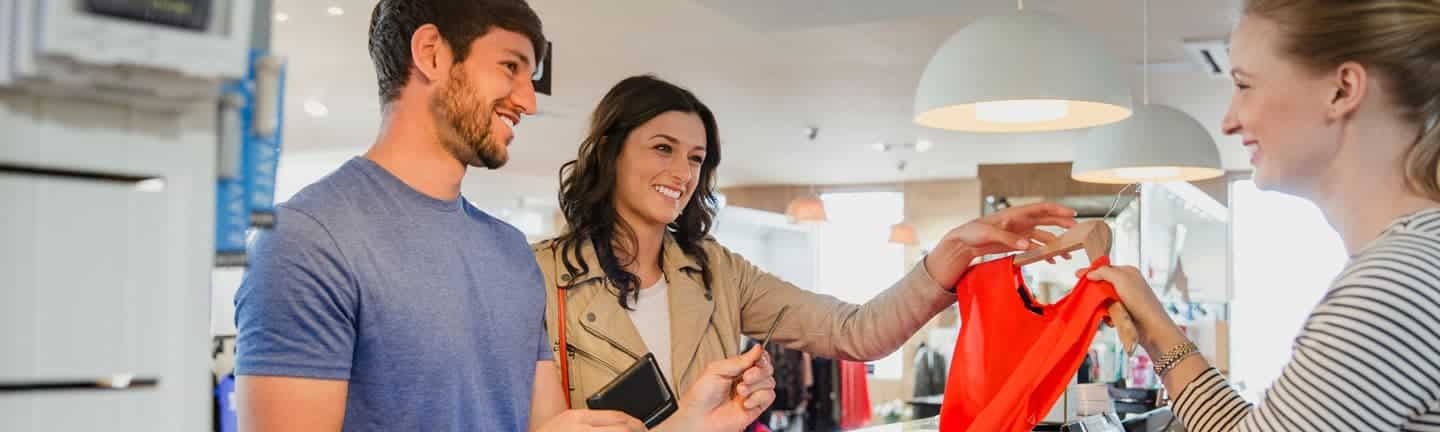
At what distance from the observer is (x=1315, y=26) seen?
4.82 feet

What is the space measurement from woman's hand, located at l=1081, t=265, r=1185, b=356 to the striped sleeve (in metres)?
0.39

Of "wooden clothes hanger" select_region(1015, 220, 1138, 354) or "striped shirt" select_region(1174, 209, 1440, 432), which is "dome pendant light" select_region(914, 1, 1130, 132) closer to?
"wooden clothes hanger" select_region(1015, 220, 1138, 354)

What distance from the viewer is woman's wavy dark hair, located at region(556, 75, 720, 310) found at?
256 centimetres

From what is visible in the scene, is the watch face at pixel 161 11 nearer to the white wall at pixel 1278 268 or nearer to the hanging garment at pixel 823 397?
the hanging garment at pixel 823 397

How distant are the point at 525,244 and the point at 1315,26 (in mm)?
1236

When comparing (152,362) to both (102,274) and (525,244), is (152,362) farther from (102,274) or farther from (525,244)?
(525,244)

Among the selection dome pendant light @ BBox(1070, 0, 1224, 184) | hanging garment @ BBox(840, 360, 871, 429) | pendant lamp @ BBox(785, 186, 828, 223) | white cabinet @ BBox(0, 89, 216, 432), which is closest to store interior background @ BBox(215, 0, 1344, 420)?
pendant lamp @ BBox(785, 186, 828, 223)

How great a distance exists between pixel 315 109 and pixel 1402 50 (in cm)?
926

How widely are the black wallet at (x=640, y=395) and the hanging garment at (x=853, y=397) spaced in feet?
31.3

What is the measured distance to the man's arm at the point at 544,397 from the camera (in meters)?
1.99

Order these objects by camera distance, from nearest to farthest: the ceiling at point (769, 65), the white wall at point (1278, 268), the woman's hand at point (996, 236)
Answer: the woman's hand at point (996, 236) < the ceiling at point (769, 65) < the white wall at point (1278, 268)

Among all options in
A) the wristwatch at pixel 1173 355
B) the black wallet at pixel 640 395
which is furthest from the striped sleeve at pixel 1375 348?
the black wallet at pixel 640 395

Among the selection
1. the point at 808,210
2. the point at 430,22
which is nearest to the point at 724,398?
the point at 430,22

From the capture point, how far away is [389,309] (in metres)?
1.66
